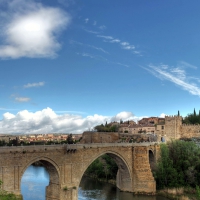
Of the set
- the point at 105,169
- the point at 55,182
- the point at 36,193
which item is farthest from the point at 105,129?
the point at 55,182

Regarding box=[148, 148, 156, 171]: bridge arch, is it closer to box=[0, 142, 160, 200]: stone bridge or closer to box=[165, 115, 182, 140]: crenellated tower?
box=[0, 142, 160, 200]: stone bridge

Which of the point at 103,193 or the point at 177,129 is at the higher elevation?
the point at 177,129

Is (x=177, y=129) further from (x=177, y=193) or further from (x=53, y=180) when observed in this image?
(x=53, y=180)

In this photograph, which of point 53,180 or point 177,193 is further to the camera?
point 177,193

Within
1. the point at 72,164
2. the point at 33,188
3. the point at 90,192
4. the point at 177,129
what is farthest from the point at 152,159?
the point at 33,188

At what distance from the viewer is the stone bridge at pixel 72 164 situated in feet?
84.7

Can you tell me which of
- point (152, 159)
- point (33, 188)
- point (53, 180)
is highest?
point (152, 159)

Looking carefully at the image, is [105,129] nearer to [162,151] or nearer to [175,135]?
[175,135]

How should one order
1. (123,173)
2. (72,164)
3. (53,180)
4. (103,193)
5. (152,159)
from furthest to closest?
(152,159)
(123,173)
(103,193)
(72,164)
(53,180)

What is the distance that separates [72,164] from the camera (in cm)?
3111

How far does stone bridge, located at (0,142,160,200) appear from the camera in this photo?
1017 inches

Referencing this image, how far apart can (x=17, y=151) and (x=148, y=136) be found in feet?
103

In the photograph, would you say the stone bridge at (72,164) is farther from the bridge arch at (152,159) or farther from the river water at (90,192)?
the river water at (90,192)

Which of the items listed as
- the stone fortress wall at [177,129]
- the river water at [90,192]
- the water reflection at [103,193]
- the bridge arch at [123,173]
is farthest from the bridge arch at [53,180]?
the stone fortress wall at [177,129]
